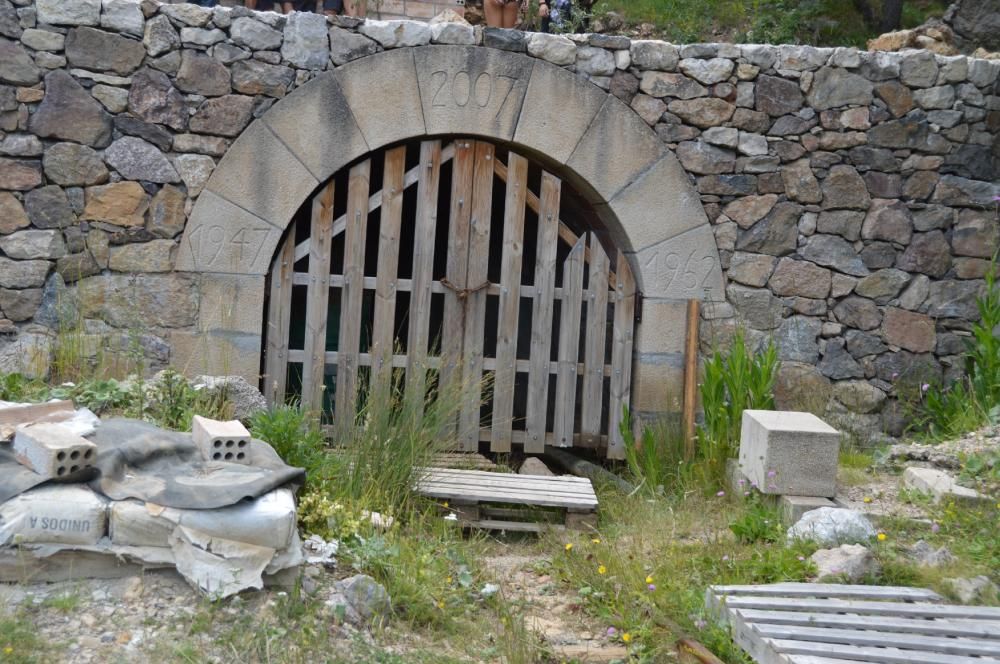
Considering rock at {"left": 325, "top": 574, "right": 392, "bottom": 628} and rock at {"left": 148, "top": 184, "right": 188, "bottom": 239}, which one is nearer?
rock at {"left": 325, "top": 574, "right": 392, "bottom": 628}

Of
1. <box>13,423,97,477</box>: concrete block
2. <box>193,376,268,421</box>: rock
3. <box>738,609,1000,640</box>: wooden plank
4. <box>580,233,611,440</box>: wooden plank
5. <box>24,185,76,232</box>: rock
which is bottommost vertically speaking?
<box>738,609,1000,640</box>: wooden plank

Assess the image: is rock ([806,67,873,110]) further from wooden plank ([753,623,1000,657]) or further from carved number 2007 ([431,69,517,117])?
wooden plank ([753,623,1000,657])

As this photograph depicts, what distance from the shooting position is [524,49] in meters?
5.62

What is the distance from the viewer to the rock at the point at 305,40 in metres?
5.41

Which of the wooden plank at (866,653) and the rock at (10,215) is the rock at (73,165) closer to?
the rock at (10,215)

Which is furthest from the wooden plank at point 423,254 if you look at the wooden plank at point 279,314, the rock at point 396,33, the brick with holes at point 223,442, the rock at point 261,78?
the brick with holes at point 223,442

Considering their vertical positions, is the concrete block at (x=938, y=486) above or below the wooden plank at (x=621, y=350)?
below

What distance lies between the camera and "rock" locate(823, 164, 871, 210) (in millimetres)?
5879

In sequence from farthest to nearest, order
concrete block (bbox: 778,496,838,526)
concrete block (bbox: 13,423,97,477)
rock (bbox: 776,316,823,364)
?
rock (bbox: 776,316,823,364) → concrete block (bbox: 778,496,838,526) → concrete block (bbox: 13,423,97,477)

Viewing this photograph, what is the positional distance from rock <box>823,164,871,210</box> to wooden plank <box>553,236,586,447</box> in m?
1.38

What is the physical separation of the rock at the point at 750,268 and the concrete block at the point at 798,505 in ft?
5.28

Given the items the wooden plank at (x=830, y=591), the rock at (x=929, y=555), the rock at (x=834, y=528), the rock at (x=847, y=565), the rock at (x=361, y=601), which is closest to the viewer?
the rock at (x=361, y=601)

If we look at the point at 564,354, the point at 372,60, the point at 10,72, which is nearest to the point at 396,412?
the point at 564,354

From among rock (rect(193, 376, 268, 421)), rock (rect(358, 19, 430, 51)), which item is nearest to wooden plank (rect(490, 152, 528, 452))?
rock (rect(358, 19, 430, 51))
